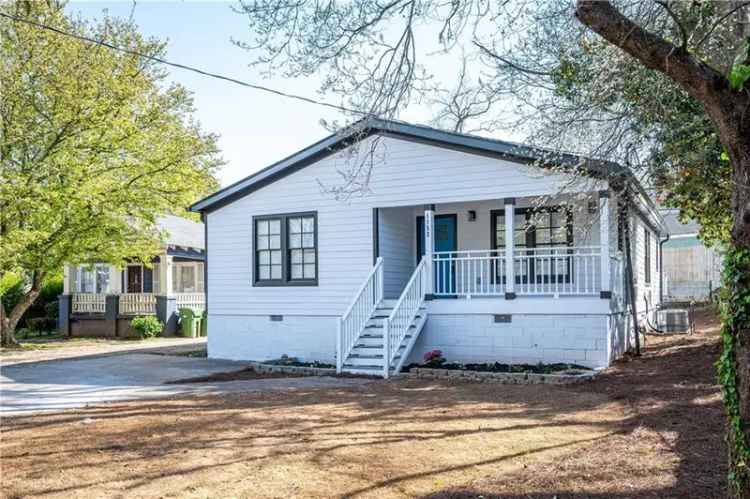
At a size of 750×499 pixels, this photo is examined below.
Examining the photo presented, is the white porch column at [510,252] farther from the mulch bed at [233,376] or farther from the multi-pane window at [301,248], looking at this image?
the multi-pane window at [301,248]

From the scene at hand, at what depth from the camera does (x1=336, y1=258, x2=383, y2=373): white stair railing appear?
1252 centimetres

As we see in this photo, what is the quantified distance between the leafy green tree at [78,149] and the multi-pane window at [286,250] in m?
5.83

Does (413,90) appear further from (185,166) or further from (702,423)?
(185,166)

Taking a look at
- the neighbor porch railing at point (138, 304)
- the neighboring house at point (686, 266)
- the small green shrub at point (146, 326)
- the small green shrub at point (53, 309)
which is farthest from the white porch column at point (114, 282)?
the neighboring house at point (686, 266)

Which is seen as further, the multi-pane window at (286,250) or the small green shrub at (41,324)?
the small green shrub at (41,324)

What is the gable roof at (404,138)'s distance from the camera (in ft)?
33.4

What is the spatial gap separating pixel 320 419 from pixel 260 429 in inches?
35.3

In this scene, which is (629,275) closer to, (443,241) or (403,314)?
(443,241)

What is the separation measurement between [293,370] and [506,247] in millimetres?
4883

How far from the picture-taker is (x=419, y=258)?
607 inches

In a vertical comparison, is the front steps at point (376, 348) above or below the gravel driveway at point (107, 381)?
above

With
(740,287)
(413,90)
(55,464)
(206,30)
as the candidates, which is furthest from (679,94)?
(55,464)

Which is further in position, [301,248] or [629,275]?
[301,248]

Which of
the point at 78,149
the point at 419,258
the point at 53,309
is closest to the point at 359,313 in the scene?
the point at 419,258
